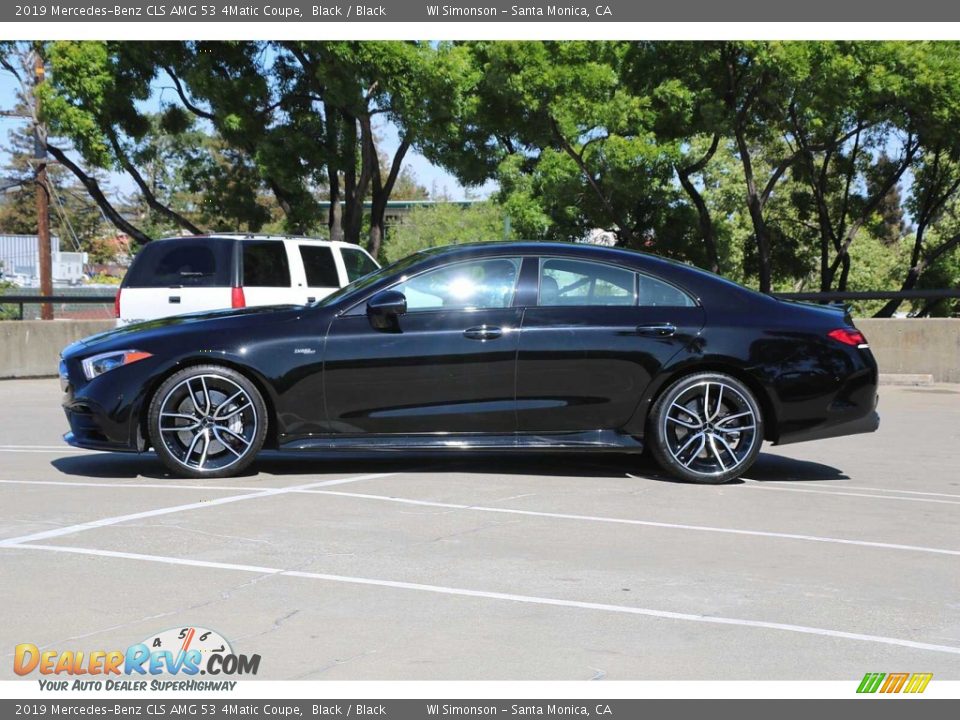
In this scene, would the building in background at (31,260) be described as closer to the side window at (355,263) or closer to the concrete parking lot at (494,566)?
the side window at (355,263)

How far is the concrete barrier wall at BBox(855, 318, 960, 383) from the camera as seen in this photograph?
1603cm

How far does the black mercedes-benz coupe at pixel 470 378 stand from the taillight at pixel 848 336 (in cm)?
3

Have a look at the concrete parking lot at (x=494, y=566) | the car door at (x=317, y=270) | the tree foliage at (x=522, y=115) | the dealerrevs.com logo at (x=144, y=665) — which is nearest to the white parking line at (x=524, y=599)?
the concrete parking lot at (x=494, y=566)

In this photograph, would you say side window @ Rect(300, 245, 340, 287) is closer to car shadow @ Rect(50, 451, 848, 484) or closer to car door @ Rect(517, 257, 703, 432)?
car shadow @ Rect(50, 451, 848, 484)

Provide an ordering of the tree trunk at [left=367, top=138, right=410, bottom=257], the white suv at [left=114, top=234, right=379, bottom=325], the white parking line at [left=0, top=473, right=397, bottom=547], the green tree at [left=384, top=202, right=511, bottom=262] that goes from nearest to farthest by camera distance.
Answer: the white parking line at [left=0, top=473, right=397, bottom=547] → the white suv at [left=114, top=234, right=379, bottom=325] → the tree trunk at [left=367, top=138, right=410, bottom=257] → the green tree at [left=384, top=202, right=511, bottom=262]

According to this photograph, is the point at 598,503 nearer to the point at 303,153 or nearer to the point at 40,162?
the point at 303,153

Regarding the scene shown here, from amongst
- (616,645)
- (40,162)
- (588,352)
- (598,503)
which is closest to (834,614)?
(616,645)

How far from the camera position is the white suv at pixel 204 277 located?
13.4 meters

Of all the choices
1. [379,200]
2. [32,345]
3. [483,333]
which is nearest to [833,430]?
[483,333]

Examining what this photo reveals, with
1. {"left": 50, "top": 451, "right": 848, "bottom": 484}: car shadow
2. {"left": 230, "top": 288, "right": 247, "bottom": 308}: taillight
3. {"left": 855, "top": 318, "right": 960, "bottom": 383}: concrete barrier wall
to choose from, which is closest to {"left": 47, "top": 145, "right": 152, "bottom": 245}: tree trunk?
{"left": 230, "top": 288, "right": 247, "bottom": 308}: taillight

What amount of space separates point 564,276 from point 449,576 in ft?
10.4

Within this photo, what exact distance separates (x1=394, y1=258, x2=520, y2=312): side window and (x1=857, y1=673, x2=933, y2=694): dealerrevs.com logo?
431 centimetres

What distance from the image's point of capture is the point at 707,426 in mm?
8023
